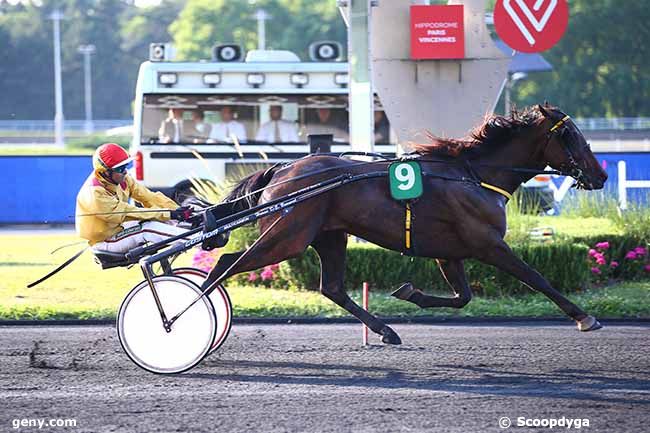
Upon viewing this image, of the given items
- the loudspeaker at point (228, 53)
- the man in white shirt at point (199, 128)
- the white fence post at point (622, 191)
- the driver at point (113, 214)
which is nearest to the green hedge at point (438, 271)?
the white fence post at point (622, 191)

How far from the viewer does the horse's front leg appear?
22.2 feet

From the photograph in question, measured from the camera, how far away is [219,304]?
733cm

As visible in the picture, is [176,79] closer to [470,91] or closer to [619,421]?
[470,91]

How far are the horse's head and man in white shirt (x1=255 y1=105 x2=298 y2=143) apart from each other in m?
8.44

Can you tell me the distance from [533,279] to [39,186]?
44.7 ft

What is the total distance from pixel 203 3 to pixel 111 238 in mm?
49950

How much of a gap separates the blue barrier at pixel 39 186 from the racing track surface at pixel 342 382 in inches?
429

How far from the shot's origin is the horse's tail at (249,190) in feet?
24.2

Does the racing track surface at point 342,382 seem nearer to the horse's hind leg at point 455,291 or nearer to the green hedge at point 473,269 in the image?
the horse's hind leg at point 455,291

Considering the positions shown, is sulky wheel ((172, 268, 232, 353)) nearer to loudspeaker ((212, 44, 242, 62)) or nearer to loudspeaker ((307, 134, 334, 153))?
loudspeaker ((307, 134, 334, 153))

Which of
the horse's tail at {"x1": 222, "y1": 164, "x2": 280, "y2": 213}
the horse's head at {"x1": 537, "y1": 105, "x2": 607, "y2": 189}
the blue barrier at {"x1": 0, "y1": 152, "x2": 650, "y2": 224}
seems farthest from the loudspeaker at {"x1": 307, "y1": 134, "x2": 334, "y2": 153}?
the blue barrier at {"x1": 0, "y1": 152, "x2": 650, "y2": 224}

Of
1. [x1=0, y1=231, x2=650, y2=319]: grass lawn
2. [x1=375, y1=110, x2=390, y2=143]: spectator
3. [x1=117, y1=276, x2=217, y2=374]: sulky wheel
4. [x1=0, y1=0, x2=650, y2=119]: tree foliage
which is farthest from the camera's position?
[x1=0, y1=0, x2=650, y2=119]: tree foliage

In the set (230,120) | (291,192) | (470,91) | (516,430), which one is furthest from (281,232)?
(230,120)

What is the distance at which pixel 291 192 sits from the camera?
7.10m
